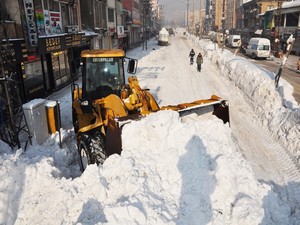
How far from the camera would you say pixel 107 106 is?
7.67m

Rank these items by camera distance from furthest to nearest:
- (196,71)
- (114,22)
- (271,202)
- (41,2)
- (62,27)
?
(114,22) < (196,71) < (62,27) < (41,2) < (271,202)

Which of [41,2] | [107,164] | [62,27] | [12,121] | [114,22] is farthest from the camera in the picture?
[114,22]

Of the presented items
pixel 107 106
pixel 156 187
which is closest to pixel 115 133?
pixel 107 106

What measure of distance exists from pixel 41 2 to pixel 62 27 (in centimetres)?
333

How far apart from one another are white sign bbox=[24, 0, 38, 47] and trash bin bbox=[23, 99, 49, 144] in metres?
6.18

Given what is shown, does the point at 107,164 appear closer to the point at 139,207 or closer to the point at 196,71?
the point at 139,207

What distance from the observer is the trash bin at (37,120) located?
955 centimetres

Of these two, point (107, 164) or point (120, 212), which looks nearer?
point (120, 212)

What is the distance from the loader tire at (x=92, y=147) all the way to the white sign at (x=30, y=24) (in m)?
9.40

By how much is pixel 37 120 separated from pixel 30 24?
7.29 m

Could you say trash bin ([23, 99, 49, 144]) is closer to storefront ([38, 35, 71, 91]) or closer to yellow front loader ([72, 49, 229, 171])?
yellow front loader ([72, 49, 229, 171])

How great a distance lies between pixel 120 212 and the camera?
16.0 ft

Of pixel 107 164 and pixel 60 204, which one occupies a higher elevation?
pixel 107 164

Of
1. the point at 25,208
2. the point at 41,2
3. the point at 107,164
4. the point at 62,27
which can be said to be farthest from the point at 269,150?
the point at 62,27
